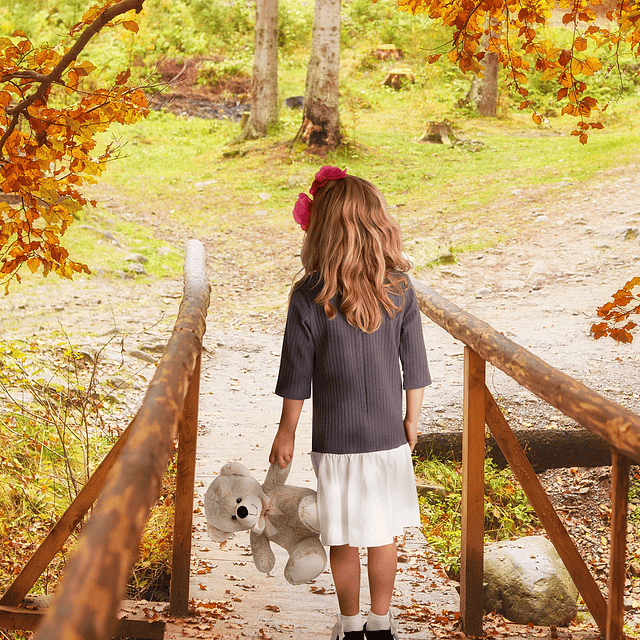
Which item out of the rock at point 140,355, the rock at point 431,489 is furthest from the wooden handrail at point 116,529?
the rock at point 140,355

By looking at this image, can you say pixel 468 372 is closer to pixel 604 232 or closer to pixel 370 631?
pixel 370 631

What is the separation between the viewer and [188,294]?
2.52 meters

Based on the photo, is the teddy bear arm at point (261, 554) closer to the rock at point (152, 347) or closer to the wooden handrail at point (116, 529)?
the wooden handrail at point (116, 529)

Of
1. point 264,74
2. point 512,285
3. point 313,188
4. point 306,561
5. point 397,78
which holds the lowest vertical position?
point 306,561

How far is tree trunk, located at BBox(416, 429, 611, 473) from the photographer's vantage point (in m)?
4.74

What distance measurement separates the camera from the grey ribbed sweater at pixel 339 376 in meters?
2.22

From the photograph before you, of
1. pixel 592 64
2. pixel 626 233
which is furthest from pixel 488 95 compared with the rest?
pixel 592 64

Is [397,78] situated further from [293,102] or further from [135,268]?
[135,268]

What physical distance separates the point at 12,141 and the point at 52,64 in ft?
1.36

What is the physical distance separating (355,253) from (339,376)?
0.40 metres

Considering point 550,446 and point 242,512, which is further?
point 550,446

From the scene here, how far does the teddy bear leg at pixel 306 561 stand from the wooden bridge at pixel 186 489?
44 centimetres

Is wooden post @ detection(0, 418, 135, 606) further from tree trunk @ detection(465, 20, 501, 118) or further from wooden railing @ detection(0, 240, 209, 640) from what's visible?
tree trunk @ detection(465, 20, 501, 118)

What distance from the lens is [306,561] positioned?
2311mm
